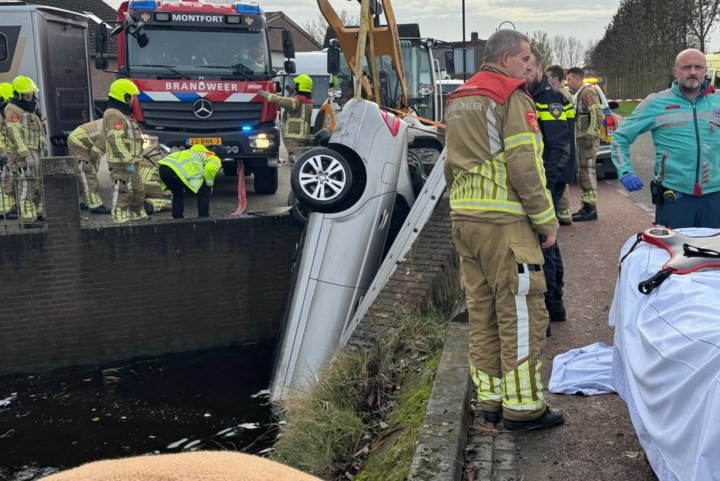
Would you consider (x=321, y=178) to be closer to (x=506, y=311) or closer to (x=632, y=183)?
(x=632, y=183)

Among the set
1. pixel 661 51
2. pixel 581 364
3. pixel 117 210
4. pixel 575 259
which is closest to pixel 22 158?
pixel 117 210

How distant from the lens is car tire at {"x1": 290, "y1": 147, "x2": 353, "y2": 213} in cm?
790

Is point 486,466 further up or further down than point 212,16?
further down

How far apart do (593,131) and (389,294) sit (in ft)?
16.5

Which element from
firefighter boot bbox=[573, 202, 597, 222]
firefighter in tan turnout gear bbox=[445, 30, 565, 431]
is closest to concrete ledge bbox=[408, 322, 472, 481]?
firefighter in tan turnout gear bbox=[445, 30, 565, 431]

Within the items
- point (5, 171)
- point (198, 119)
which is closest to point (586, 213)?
point (198, 119)

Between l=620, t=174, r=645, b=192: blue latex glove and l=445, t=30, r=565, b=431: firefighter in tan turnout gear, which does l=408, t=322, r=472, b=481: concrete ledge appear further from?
l=620, t=174, r=645, b=192: blue latex glove

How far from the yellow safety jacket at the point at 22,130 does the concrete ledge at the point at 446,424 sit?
26.0 feet

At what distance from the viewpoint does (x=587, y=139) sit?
1066cm

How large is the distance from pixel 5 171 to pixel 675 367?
10.4 meters

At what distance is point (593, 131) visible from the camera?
10.6 m

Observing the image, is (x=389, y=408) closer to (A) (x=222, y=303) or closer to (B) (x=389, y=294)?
(B) (x=389, y=294)

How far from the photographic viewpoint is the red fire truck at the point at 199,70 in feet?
37.9

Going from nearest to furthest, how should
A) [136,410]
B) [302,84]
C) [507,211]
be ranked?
[507,211]
[136,410]
[302,84]
